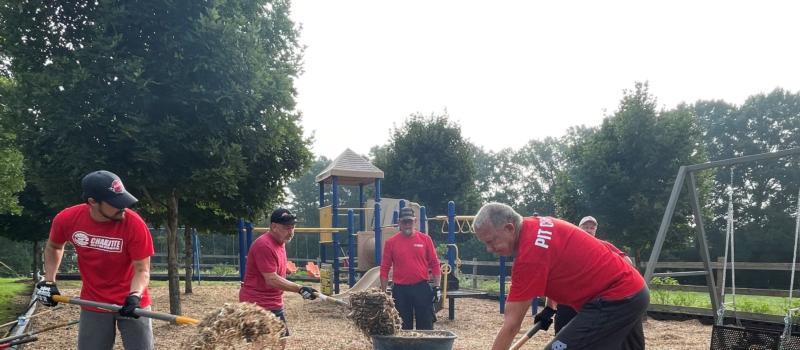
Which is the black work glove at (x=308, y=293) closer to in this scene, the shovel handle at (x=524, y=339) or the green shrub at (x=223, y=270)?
the shovel handle at (x=524, y=339)

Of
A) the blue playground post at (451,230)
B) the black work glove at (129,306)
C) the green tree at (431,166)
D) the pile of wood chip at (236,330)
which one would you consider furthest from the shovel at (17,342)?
the green tree at (431,166)

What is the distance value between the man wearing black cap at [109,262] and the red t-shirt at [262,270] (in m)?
1.15

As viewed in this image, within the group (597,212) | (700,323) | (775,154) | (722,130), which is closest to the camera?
(775,154)

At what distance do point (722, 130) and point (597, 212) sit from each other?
2635cm

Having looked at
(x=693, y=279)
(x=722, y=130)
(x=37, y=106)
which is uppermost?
(x=722, y=130)

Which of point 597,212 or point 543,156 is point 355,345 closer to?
point 597,212

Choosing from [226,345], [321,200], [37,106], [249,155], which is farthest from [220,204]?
[226,345]

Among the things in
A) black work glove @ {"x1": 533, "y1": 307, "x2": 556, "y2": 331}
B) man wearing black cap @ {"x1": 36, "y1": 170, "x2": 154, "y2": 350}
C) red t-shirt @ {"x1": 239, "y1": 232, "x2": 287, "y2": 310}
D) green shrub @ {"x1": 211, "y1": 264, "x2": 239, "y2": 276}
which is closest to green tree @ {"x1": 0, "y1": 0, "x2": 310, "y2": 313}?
red t-shirt @ {"x1": 239, "y1": 232, "x2": 287, "y2": 310}

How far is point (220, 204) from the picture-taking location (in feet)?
36.8

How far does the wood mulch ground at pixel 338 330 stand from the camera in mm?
8570

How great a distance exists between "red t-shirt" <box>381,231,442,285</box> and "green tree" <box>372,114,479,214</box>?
1996 cm

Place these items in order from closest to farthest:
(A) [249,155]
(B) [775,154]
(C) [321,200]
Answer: (B) [775,154]
(A) [249,155]
(C) [321,200]

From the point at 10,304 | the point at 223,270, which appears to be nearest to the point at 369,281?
the point at 10,304

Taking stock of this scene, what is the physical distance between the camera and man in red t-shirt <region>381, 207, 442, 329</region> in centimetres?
759
